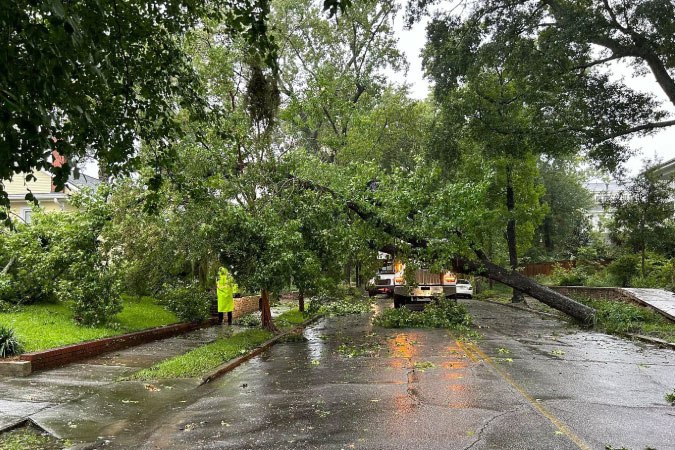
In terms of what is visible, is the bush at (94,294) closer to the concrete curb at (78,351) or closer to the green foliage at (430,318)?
the concrete curb at (78,351)

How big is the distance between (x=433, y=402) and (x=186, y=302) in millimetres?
10051

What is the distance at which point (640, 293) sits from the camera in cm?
1666

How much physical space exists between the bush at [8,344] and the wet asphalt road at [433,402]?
3527 mm

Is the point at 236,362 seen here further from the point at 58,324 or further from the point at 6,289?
the point at 6,289

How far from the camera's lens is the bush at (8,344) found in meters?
8.28

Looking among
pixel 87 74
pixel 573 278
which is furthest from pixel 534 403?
pixel 573 278

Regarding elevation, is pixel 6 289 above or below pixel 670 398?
above

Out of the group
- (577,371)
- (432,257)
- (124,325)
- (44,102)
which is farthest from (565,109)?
(44,102)

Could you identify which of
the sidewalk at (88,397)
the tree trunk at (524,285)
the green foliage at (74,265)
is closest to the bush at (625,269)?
the tree trunk at (524,285)

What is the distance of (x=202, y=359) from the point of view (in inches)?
372

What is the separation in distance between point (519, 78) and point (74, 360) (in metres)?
15.5

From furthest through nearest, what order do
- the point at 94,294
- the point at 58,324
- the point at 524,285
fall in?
the point at 524,285
the point at 94,294
the point at 58,324

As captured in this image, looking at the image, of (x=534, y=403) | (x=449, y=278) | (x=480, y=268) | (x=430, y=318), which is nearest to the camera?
(x=534, y=403)

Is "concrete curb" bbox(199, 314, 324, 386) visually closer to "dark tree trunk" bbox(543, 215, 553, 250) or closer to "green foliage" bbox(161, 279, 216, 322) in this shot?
"green foliage" bbox(161, 279, 216, 322)
